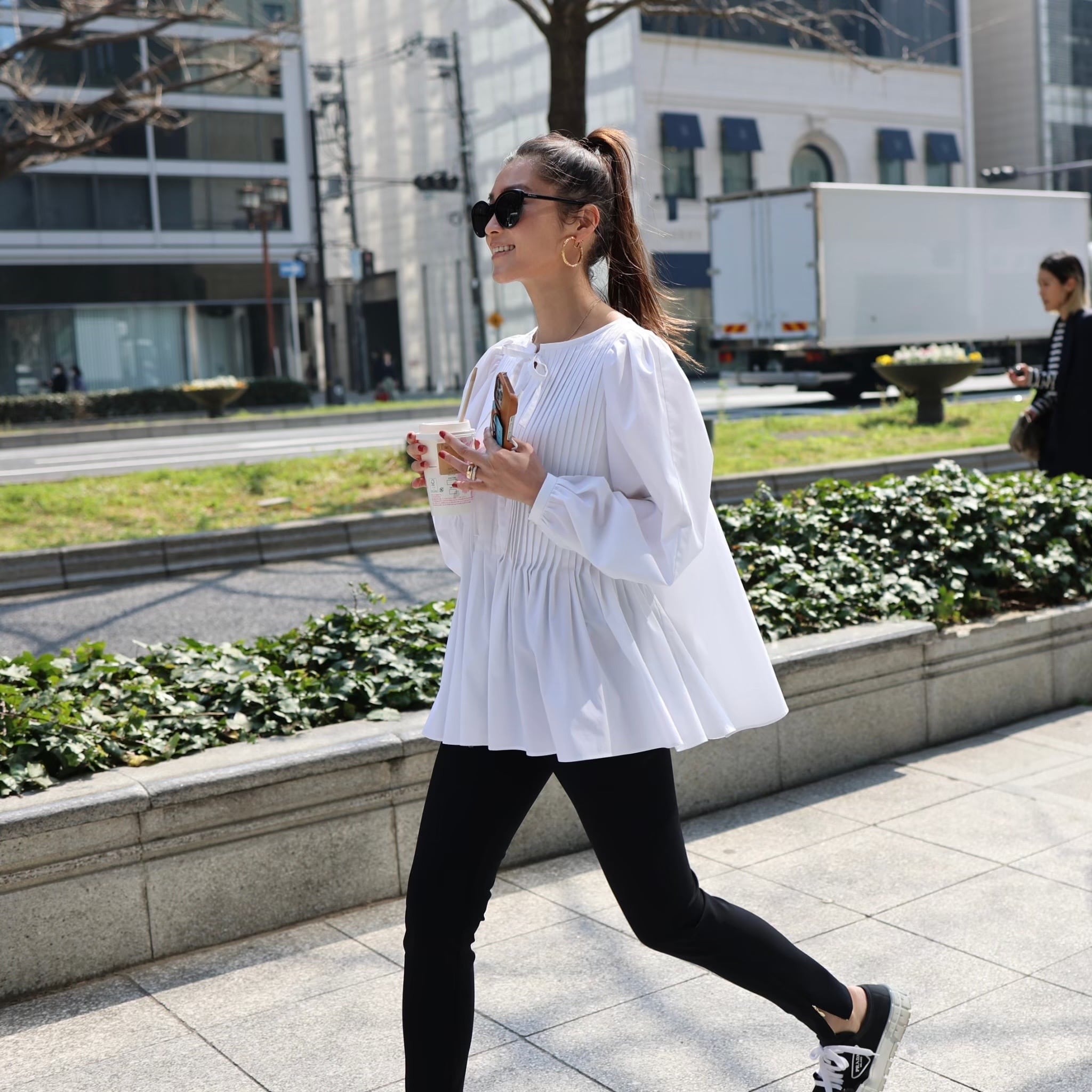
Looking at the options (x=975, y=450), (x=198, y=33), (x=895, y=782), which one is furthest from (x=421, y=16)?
(x=895, y=782)

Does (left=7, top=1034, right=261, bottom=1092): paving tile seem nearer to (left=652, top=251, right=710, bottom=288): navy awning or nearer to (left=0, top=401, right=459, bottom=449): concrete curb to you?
(left=0, top=401, right=459, bottom=449): concrete curb

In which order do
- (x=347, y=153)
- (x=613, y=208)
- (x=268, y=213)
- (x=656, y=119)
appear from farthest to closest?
1. (x=347, y=153)
2. (x=656, y=119)
3. (x=268, y=213)
4. (x=613, y=208)

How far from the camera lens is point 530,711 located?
2.48 meters

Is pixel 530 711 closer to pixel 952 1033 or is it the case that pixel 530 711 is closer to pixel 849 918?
pixel 952 1033

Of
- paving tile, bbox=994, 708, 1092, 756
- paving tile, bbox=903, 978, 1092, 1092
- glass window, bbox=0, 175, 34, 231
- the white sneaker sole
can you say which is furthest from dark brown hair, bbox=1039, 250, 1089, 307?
glass window, bbox=0, 175, 34, 231

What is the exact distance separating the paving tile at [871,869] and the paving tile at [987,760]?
0.74m

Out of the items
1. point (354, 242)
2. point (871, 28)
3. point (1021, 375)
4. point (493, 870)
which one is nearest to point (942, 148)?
point (871, 28)

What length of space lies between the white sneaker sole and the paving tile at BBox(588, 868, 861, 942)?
0.86 meters

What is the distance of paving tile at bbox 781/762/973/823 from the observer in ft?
15.7

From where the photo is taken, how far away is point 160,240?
1801 inches

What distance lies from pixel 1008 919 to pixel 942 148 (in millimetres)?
55552

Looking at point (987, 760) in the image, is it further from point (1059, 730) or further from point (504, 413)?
point (504, 413)

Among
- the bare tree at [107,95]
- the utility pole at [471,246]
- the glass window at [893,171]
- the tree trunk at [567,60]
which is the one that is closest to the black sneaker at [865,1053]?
the tree trunk at [567,60]

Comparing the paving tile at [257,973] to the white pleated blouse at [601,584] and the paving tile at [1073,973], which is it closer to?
the white pleated blouse at [601,584]
